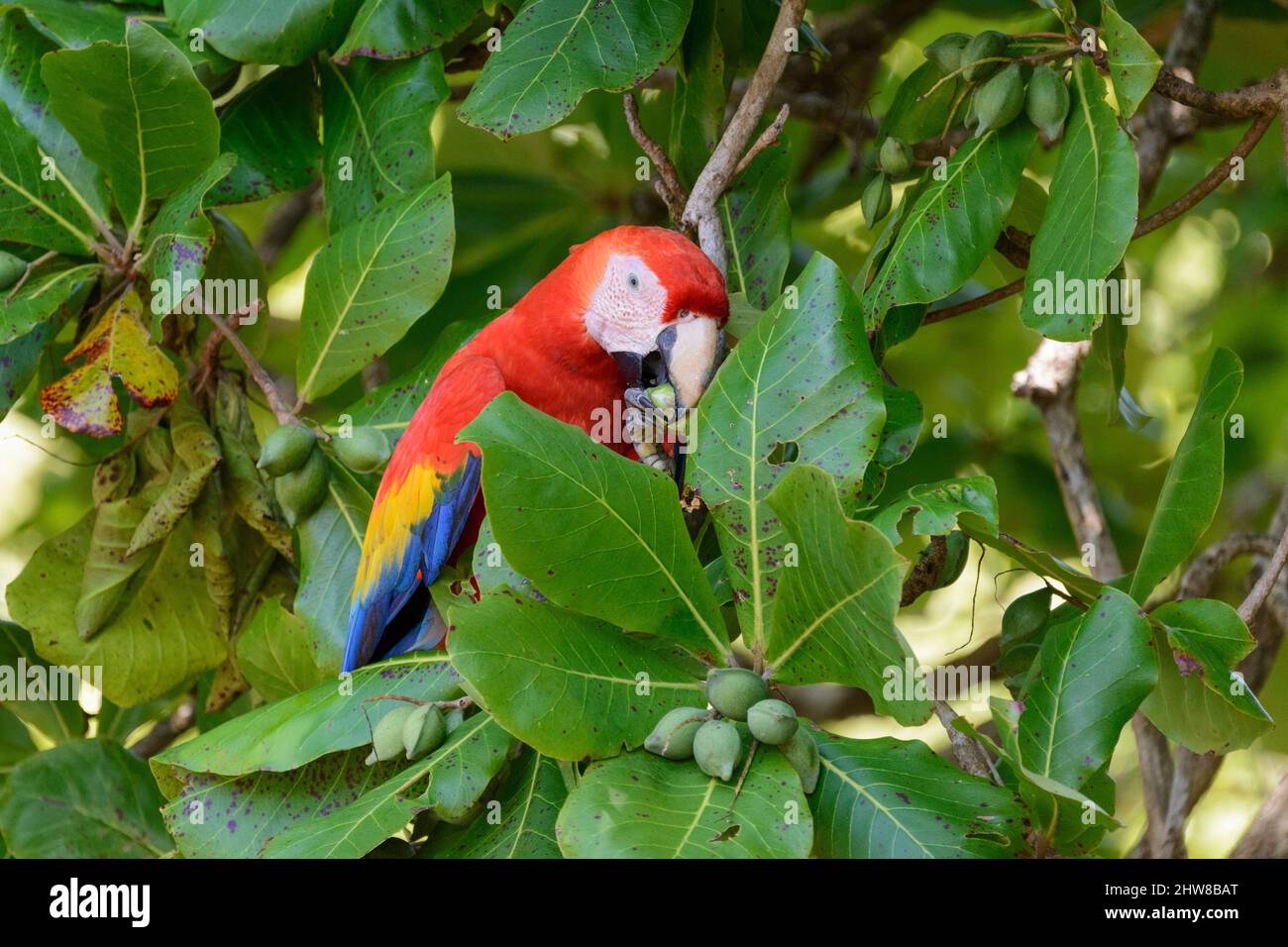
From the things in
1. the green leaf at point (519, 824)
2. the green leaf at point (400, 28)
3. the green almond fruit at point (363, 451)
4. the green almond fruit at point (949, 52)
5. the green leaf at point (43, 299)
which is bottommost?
the green leaf at point (519, 824)

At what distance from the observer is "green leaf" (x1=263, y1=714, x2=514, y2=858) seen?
1.17 m

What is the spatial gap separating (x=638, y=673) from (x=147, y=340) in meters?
0.87

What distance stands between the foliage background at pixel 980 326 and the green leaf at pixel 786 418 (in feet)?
3.53

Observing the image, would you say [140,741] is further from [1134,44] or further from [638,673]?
[1134,44]

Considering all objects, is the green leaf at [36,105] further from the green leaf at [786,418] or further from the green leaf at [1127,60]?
the green leaf at [1127,60]

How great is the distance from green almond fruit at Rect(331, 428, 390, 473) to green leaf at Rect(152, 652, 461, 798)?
0.33m

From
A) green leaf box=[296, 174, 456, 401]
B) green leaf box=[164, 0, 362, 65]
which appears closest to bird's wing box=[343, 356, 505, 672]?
green leaf box=[296, 174, 456, 401]

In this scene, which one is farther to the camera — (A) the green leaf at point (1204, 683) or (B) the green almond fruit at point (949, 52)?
(B) the green almond fruit at point (949, 52)

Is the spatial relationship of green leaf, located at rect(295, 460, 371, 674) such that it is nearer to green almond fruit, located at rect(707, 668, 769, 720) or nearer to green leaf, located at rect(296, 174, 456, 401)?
green leaf, located at rect(296, 174, 456, 401)

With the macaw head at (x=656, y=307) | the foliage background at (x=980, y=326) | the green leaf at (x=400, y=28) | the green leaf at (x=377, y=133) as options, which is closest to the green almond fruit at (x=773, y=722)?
the macaw head at (x=656, y=307)

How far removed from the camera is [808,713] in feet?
8.73

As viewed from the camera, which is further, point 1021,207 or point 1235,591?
point 1235,591

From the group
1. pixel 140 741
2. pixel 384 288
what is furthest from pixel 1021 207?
pixel 140 741

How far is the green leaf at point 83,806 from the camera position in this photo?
1.81 meters
